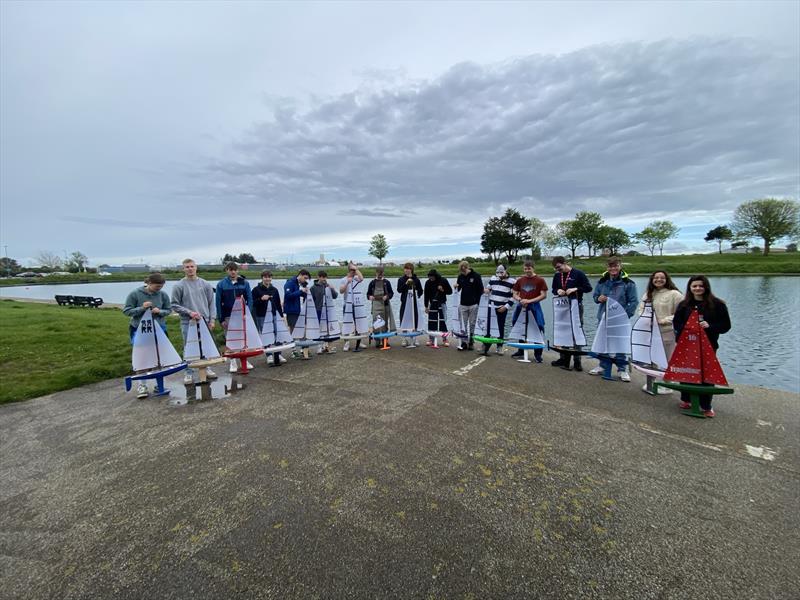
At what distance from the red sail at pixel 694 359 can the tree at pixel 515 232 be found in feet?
279

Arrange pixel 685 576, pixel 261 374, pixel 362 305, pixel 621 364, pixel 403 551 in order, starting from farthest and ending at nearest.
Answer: pixel 362 305, pixel 261 374, pixel 621 364, pixel 403 551, pixel 685 576

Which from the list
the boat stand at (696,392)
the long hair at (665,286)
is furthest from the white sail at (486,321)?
the boat stand at (696,392)

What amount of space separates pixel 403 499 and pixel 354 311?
6.73m

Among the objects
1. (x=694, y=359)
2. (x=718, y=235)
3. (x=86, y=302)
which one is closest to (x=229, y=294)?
(x=694, y=359)

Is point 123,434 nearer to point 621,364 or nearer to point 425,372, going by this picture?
point 425,372

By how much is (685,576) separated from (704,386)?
3519 mm

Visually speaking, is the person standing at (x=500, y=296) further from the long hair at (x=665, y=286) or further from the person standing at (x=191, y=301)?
the person standing at (x=191, y=301)

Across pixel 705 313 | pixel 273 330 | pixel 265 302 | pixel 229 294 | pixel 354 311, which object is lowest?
pixel 273 330

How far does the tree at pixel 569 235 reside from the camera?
9256cm

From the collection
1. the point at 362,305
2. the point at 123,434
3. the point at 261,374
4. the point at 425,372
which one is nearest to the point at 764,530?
the point at 425,372

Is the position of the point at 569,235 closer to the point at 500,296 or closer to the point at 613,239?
the point at 613,239

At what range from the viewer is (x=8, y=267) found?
4530 inches

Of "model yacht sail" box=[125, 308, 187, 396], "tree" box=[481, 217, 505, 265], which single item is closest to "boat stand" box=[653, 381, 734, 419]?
"model yacht sail" box=[125, 308, 187, 396]

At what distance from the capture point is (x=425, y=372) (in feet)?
22.7
